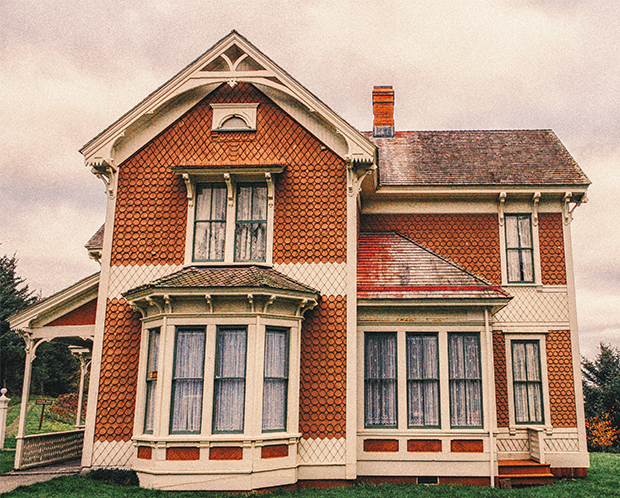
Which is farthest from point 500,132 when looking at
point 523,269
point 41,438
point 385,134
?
point 41,438

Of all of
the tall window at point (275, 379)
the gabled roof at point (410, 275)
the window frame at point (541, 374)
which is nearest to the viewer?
the tall window at point (275, 379)

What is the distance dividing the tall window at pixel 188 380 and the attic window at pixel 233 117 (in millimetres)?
5251

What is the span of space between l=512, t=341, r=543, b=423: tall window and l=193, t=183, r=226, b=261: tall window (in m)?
8.33

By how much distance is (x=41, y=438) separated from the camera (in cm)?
1432

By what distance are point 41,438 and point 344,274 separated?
880cm

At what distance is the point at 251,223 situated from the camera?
1373 centimetres

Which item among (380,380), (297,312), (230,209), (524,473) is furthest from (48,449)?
(524,473)

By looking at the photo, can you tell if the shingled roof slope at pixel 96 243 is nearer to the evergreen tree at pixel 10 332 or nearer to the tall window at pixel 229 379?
the tall window at pixel 229 379

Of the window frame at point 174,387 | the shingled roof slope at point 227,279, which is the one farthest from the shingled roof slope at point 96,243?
the window frame at point 174,387

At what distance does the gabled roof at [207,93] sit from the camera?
1371 cm

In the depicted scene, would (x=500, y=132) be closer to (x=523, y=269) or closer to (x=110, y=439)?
(x=523, y=269)

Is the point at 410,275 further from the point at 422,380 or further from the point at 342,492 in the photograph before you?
the point at 342,492

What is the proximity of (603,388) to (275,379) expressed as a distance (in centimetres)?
2173

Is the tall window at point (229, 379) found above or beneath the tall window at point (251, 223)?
beneath
